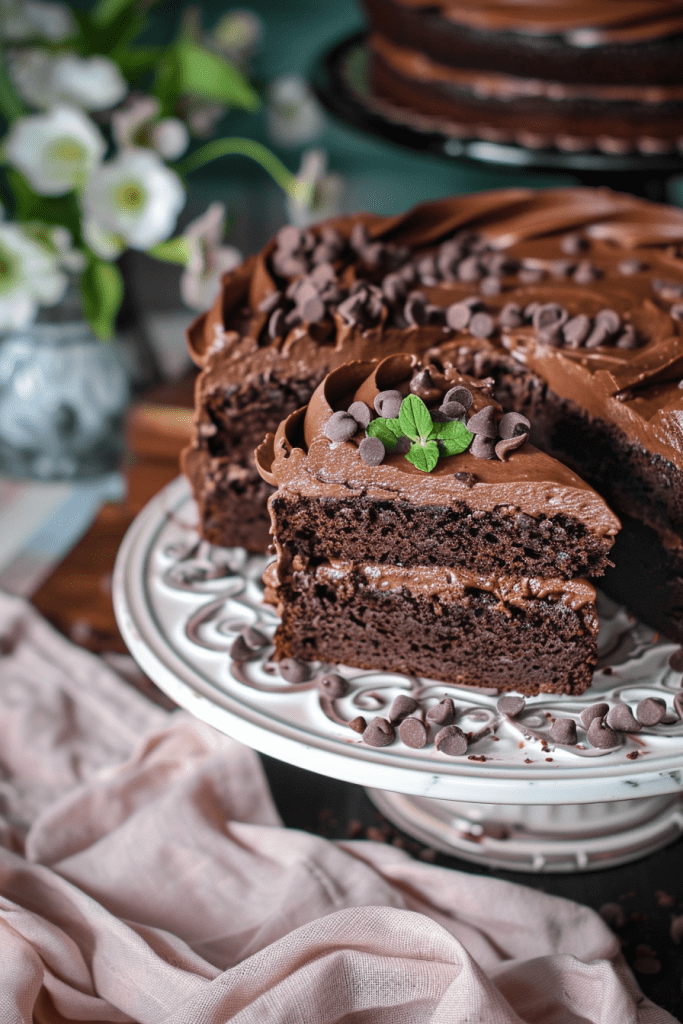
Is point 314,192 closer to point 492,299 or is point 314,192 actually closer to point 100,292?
point 100,292

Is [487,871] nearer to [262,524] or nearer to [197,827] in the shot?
[197,827]

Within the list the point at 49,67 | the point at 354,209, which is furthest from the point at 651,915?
the point at 354,209

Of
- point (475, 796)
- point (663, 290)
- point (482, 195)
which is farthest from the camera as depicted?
point (482, 195)

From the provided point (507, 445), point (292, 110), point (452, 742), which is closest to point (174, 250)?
point (292, 110)

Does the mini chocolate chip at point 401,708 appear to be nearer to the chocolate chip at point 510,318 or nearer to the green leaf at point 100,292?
the chocolate chip at point 510,318

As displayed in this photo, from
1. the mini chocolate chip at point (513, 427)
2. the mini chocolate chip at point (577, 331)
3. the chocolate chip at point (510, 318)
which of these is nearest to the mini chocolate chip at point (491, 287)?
the chocolate chip at point (510, 318)

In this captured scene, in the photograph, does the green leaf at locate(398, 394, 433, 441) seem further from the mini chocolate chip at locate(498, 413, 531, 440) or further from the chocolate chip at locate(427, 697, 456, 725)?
the chocolate chip at locate(427, 697, 456, 725)
